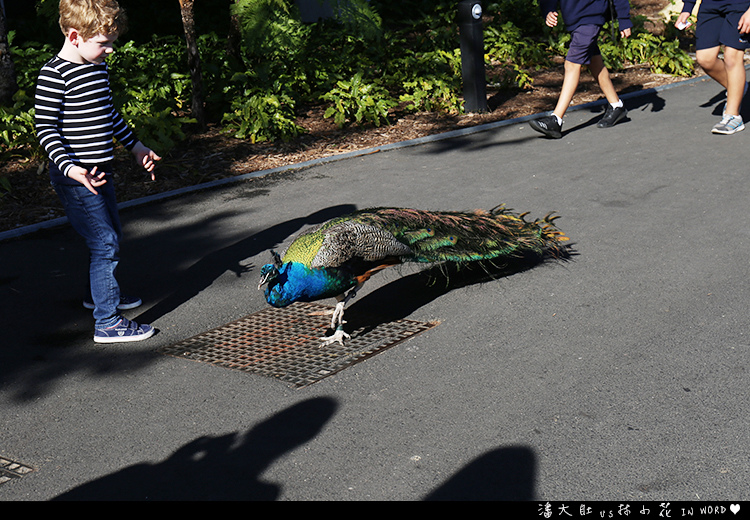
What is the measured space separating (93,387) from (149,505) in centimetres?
137

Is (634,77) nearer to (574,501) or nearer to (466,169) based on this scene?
(466,169)

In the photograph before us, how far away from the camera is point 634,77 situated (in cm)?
1248

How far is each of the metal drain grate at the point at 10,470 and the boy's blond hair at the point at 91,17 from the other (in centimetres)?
238

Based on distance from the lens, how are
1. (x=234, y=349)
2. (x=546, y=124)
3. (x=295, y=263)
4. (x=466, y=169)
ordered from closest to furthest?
(x=295, y=263), (x=234, y=349), (x=466, y=169), (x=546, y=124)

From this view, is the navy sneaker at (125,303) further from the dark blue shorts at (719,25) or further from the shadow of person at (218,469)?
the dark blue shorts at (719,25)

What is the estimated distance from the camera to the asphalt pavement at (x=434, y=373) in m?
3.55

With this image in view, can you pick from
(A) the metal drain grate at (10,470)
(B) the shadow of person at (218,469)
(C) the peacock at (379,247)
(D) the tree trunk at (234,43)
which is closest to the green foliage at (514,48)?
(D) the tree trunk at (234,43)

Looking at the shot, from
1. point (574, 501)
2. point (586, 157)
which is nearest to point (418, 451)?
point (574, 501)

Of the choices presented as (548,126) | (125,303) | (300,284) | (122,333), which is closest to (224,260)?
(125,303)

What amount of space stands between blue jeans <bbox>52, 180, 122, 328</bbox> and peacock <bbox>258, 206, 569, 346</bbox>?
3.30 ft

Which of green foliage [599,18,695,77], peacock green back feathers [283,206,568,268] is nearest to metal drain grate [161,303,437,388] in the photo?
peacock green back feathers [283,206,568,268]

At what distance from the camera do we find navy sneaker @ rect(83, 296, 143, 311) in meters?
5.75

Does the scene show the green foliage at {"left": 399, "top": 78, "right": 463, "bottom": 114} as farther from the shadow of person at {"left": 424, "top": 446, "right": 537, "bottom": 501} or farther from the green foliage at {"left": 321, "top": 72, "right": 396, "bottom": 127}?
the shadow of person at {"left": 424, "top": 446, "right": 537, "bottom": 501}

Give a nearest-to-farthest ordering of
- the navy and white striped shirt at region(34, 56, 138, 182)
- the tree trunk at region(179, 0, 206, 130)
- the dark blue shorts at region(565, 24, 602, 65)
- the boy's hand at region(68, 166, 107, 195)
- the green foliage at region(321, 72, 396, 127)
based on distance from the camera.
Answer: the boy's hand at region(68, 166, 107, 195) < the navy and white striped shirt at region(34, 56, 138, 182) < the dark blue shorts at region(565, 24, 602, 65) < the tree trunk at region(179, 0, 206, 130) < the green foliage at region(321, 72, 396, 127)
